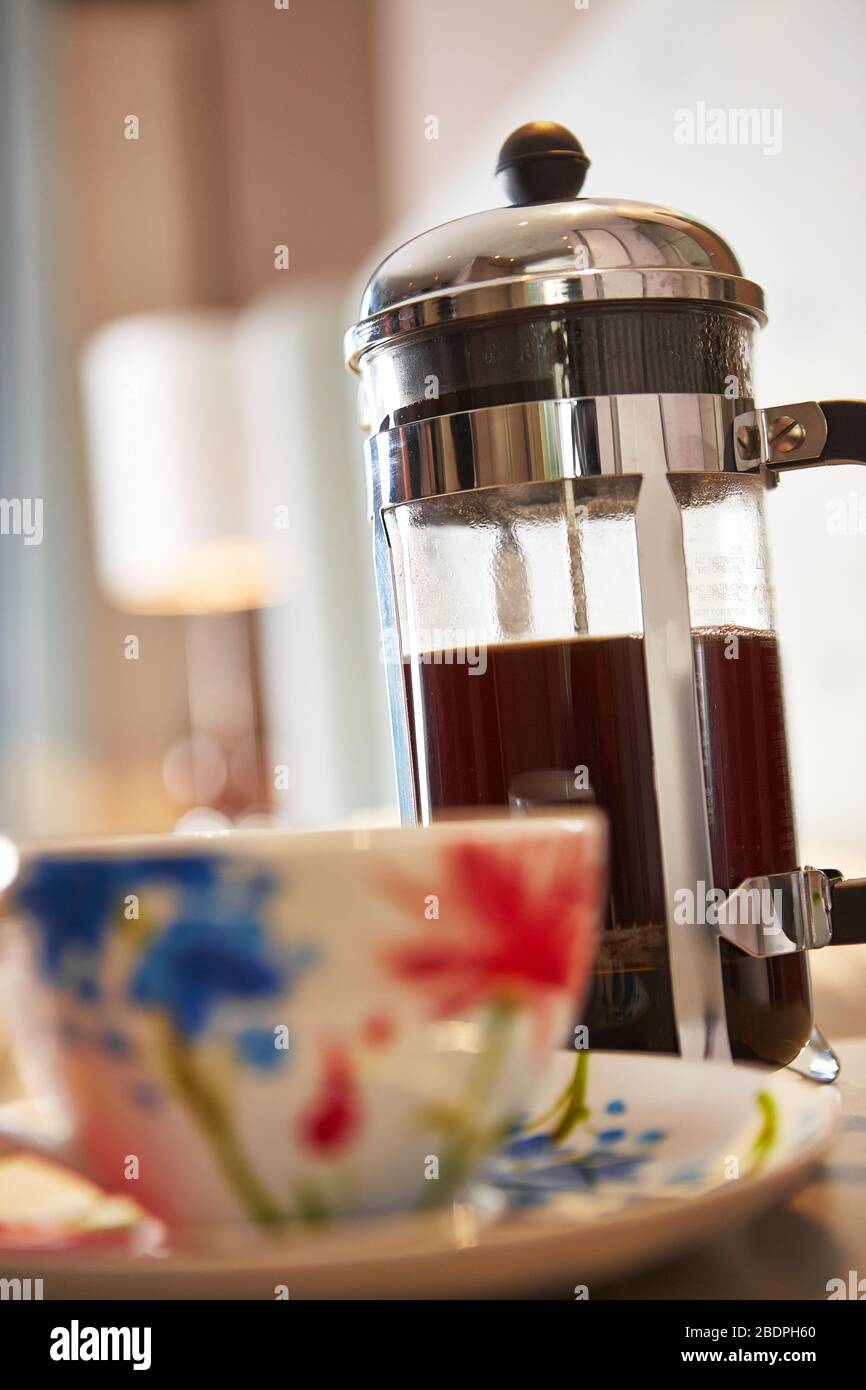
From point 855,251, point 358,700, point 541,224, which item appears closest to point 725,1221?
point 541,224

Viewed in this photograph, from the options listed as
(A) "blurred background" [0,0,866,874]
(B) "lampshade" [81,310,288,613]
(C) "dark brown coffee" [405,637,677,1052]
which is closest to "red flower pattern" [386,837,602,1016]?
(C) "dark brown coffee" [405,637,677,1052]

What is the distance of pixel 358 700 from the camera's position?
2.77 meters

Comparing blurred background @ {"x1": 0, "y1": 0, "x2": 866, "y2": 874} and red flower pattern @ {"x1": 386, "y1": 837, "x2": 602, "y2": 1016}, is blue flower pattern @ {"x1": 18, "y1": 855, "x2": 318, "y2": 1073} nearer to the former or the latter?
red flower pattern @ {"x1": 386, "y1": 837, "x2": 602, "y2": 1016}

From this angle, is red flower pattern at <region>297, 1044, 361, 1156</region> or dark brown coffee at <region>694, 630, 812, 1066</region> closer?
red flower pattern at <region>297, 1044, 361, 1156</region>

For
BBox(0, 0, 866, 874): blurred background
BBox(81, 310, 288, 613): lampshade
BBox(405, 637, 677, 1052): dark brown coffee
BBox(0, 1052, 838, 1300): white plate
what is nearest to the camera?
BBox(0, 1052, 838, 1300): white plate

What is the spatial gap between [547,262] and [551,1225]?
0.27 meters

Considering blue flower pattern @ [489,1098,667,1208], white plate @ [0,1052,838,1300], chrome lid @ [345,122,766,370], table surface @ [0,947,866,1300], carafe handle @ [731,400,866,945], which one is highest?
Result: chrome lid @ [345,122,766,370]

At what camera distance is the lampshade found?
2.85 metres

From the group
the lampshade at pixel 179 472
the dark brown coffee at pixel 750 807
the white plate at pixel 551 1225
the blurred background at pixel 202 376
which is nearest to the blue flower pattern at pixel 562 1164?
the white plate at pixel 551 1225

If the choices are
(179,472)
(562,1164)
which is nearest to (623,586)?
(562,1164)

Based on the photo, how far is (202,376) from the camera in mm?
2893

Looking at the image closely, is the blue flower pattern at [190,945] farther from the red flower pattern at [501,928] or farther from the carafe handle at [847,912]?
the carafe handle at [847,912]

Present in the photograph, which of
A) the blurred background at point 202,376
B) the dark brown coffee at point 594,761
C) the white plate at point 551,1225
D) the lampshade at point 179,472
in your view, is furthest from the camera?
the lampshade at point 179,472

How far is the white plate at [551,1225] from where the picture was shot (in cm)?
19
